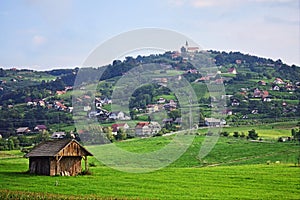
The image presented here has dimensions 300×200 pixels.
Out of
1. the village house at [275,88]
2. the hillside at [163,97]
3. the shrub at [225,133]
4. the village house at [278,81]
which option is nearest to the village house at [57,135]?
the hillside at [163,97]

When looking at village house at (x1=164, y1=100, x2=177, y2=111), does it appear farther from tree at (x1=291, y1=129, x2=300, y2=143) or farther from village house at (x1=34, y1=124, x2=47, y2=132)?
tree at (x1=291, y1=129, x2=300, y2=143)

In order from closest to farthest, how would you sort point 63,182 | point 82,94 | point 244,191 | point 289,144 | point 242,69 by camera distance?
point 244,191
point 63,182
point 289,144
point 82,94
point 242,69

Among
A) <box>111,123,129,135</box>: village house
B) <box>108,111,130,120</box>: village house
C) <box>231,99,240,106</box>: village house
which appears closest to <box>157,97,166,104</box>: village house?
<box>108,111,130,120</box>: village house

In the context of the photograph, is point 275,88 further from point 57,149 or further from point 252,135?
point 57,149

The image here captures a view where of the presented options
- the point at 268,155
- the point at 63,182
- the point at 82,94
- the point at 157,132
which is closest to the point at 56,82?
the point at 82,94

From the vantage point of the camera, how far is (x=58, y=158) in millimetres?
44438

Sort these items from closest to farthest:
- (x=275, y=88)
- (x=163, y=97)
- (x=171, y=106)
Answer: (x=171, y=106) → (x=163, y=97) → (x=275, y=88)

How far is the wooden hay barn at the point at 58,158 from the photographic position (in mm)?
44344

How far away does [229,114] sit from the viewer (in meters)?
119

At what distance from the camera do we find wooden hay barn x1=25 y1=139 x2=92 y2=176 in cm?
4434

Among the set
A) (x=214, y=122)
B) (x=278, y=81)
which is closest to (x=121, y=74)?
(x=214, y=122)

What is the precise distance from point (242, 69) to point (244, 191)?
539 feet

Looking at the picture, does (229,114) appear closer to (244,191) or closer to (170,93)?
(170,93)

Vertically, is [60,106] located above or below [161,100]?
below
